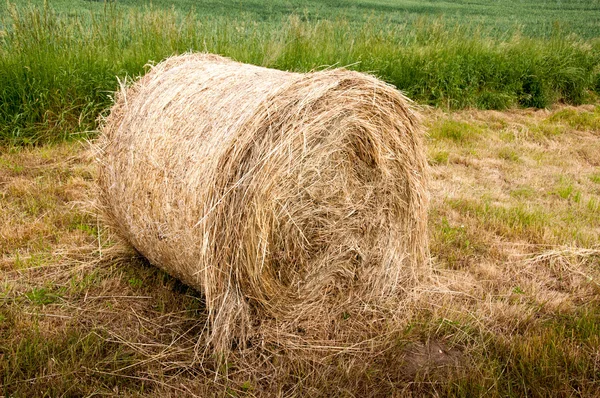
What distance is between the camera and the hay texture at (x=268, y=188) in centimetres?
323

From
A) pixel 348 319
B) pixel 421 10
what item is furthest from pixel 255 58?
pixel 421 10

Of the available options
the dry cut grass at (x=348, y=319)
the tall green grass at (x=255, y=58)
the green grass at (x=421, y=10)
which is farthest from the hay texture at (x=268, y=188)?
the green grass at (x=421, y=10)

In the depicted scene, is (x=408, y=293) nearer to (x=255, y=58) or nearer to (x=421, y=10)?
(x=255, y=58)

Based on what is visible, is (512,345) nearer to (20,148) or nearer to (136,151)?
(136,151)

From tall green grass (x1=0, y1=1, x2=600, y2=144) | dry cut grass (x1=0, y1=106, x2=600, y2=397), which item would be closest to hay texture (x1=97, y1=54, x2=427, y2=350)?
dry cut grass (x1=0, y1=106, x2=600, y2=397)

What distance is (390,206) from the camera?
4.04 m

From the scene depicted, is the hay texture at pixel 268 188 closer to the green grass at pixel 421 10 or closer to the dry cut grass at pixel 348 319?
the dry cut grass at pixel 348 319

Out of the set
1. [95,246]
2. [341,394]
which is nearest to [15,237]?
[95,246]

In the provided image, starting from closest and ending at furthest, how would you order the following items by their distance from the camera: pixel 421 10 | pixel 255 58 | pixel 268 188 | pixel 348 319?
pixel 268 188 → pixel 348 319 → pixel 255 58 → pixel 421 10

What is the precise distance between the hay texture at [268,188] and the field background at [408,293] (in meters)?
0.33

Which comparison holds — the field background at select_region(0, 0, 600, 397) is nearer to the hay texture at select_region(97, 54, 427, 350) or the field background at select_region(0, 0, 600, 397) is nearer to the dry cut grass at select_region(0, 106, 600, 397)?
the dry cut grass at select_region(0, 106, 600, 397)

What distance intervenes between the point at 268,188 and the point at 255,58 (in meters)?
5.25

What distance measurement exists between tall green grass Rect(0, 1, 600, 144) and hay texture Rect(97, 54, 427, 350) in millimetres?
1091

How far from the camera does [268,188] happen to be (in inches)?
128
